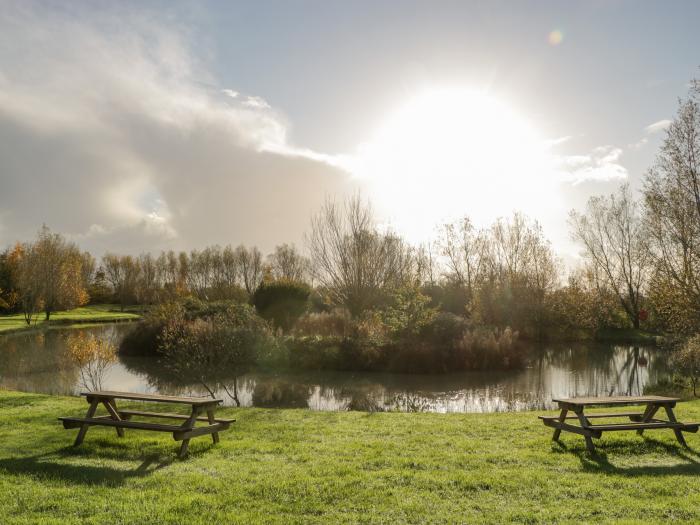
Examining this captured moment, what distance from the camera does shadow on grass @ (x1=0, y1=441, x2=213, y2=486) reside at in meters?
5.95

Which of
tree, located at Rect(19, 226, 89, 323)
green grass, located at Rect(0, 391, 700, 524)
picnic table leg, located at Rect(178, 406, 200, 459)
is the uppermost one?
tree, located at Rect(19, 226, 89, 323)

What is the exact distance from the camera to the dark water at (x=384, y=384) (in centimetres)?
1447

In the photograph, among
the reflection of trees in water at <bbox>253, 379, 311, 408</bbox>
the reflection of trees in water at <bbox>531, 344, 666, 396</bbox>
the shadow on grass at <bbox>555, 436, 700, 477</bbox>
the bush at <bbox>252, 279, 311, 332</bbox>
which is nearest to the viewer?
the shadow on grass at <bbox>555, 436, 700, 477</bbox>

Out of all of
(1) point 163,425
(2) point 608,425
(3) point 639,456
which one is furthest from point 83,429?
(3) point 639,456

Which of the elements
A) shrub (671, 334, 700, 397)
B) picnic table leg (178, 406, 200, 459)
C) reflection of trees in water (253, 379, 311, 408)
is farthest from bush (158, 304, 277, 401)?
shrub (671, 334, 700, 397)

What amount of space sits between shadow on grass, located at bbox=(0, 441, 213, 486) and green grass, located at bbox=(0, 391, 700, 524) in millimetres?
22

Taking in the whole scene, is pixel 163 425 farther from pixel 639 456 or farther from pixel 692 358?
pixel 692 358

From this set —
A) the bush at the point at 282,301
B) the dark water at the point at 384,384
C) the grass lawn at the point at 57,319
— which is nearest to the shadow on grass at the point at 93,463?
the dark water at the point at 384,384

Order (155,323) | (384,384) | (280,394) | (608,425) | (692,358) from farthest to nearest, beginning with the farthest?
1. (155,323)
2. (384,384)
3. (692,358)
4. (280,394)
5. (608,425)

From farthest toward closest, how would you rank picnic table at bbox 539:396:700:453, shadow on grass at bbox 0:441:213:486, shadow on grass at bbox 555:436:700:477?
picnic table at bbox 539:396:700:453 → shadow on grass at bbox 555:436:700:477 → shadow on grass at bbox 0:441:213:486

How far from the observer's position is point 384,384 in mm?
17781

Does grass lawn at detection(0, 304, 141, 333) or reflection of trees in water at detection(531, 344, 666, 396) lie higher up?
grass lawn at detection(0, 304, 141, 333)

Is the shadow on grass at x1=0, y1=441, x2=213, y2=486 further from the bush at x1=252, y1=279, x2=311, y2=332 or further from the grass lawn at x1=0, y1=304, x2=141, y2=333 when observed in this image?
the grass lawn at x1=0, y1=304, x2=141, y2=333

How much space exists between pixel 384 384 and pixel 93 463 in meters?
12.2
